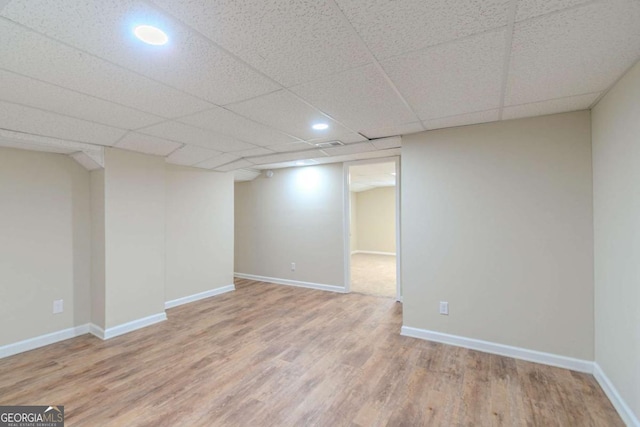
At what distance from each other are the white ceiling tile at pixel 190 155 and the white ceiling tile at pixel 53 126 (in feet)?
2.46

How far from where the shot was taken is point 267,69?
5.58 feet

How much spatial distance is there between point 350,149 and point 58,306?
394 centimetres

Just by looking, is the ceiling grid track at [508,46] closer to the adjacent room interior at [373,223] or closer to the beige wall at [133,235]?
the beige wall at [133,235]

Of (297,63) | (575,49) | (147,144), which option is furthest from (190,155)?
(575,49)

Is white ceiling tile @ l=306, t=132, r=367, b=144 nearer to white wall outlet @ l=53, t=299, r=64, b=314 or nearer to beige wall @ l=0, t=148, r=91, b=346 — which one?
beige wall @ l=0, t=148, r=91, b=346

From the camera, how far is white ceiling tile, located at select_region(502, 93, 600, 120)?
223cm

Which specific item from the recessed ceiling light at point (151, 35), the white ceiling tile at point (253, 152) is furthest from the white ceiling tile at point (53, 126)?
the recessed ceiling light at point (151, 35)

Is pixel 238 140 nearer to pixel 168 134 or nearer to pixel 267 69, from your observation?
pixel 168 134

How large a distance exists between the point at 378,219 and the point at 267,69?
864cm

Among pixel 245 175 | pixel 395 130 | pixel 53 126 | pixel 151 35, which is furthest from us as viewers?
pixel 245 175

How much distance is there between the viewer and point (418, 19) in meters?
1.28

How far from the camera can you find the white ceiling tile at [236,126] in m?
2.46

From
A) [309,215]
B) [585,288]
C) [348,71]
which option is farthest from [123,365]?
[585,288]

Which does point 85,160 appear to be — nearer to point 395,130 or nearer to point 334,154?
point 334,154
